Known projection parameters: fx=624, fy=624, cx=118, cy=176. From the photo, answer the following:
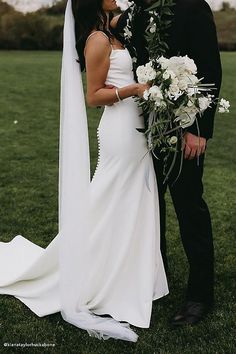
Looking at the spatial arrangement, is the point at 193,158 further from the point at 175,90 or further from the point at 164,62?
the point at 164,62

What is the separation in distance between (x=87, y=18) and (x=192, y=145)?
41.3 inches

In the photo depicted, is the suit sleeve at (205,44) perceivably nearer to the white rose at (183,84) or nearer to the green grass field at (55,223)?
the white rose at (183,84)

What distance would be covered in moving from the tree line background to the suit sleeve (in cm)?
1856

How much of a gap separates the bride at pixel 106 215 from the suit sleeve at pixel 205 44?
46 centimetres

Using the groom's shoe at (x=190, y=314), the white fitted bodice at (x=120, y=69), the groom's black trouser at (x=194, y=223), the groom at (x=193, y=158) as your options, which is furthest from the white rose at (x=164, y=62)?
the groom's shoe at (x=190, y=314)

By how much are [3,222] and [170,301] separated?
7.72 feet

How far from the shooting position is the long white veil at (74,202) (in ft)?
13.8

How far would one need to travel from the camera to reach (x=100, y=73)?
3.98 m

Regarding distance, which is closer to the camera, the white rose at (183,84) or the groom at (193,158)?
the white rose at (183,84)

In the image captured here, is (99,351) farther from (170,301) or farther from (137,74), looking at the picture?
(137,74)

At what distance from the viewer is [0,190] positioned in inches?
293

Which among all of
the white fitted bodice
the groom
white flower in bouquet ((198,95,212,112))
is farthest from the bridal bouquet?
the white fitted bodice

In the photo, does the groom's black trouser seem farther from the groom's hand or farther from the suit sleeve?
the suit sleeve

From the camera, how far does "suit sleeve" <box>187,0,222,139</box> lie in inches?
150
